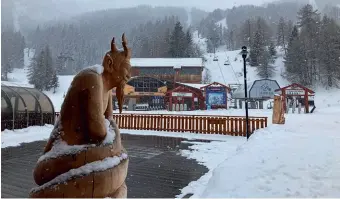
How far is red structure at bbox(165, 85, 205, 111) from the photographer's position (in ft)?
107

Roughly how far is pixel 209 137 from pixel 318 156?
21.8 ft

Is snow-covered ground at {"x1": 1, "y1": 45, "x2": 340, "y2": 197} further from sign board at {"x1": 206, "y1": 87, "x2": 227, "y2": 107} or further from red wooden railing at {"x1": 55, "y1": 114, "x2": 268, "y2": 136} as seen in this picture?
sign board at {"x1": 206, "y1": 87, "x2": 227, "y2": 107}

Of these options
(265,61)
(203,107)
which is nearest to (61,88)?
(203,107)

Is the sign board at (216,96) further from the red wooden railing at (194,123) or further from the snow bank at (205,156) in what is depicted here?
the snow bank at (205,156)

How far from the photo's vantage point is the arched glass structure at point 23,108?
12.2m

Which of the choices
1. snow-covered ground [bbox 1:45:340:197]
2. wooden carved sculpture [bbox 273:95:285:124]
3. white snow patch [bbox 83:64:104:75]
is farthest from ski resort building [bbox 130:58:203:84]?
white snow patch [bbox 83:64:104:75]

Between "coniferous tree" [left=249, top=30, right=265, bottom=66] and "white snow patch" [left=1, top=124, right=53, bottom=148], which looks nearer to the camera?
"white snow patch" [left=1, top=124, right=53, bottom=148]

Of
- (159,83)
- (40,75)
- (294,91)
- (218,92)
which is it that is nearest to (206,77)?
(159,83)

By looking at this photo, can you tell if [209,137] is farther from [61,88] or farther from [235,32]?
[235,32]

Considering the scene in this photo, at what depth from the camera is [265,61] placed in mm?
58562

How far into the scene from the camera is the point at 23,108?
13227mm

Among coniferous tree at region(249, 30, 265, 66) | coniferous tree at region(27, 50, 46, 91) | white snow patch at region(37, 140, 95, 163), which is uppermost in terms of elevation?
coniferous tree at region(249, 30, 265, 66)

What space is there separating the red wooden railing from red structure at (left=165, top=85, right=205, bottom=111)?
17.5 meters

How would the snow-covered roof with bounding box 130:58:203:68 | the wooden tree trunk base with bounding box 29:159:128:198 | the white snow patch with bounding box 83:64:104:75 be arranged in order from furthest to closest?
the snow-covered roof with bounding box 130:58:203:68
the white snow patch with bounding box 83:64:104:75
the wooden tree trunk base with bounding box 29:159:128:198
